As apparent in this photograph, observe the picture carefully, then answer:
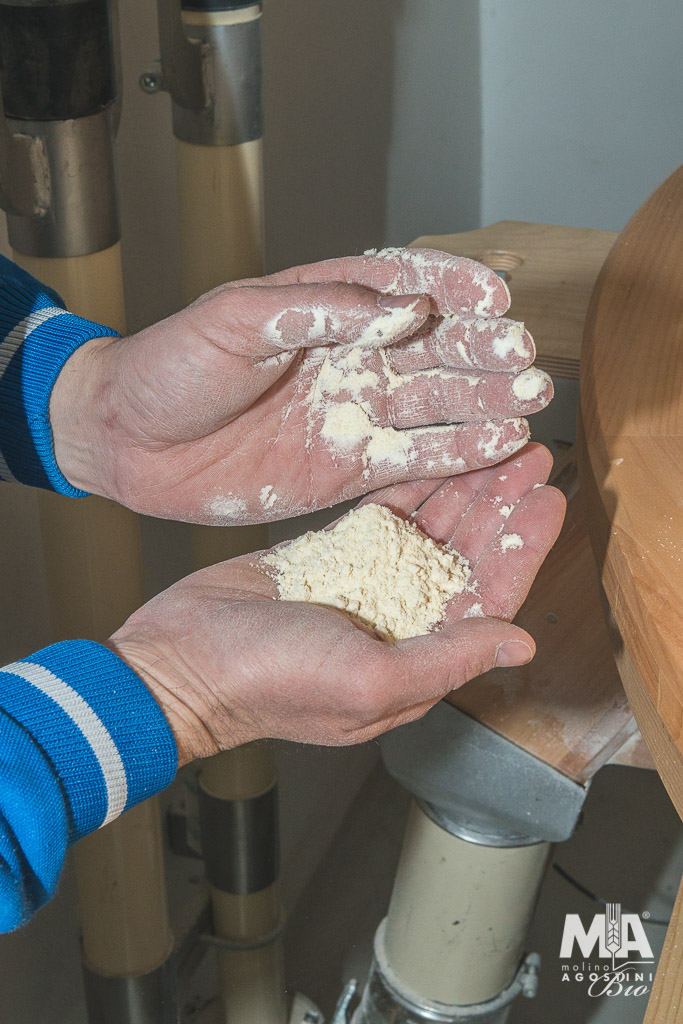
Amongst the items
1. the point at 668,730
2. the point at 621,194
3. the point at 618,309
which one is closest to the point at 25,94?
the point at 618,309

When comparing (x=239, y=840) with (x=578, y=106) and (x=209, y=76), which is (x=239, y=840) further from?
(x=578, y=106)

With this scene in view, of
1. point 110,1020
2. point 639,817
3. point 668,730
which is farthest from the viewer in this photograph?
point 639,817

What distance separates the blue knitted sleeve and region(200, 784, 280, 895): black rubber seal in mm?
637

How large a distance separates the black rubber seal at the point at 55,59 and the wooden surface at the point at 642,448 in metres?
0.45

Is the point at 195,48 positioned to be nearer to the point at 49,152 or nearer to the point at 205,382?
the point at 49,152

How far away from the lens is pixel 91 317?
85 cm

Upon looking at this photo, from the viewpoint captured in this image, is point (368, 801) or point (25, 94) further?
point (368, 801)

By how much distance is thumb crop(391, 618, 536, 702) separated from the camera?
1.94 feet

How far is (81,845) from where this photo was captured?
3.30 feet

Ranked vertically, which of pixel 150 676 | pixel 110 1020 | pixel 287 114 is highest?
pixel 287 114

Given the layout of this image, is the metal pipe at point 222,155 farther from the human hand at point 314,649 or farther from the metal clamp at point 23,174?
the human hand at point 314,649

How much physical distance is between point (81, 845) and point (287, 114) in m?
0.94

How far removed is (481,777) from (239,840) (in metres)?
0.53

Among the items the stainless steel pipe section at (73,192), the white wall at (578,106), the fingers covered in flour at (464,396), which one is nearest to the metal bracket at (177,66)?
the stainless steel pipe section at (73,192)
